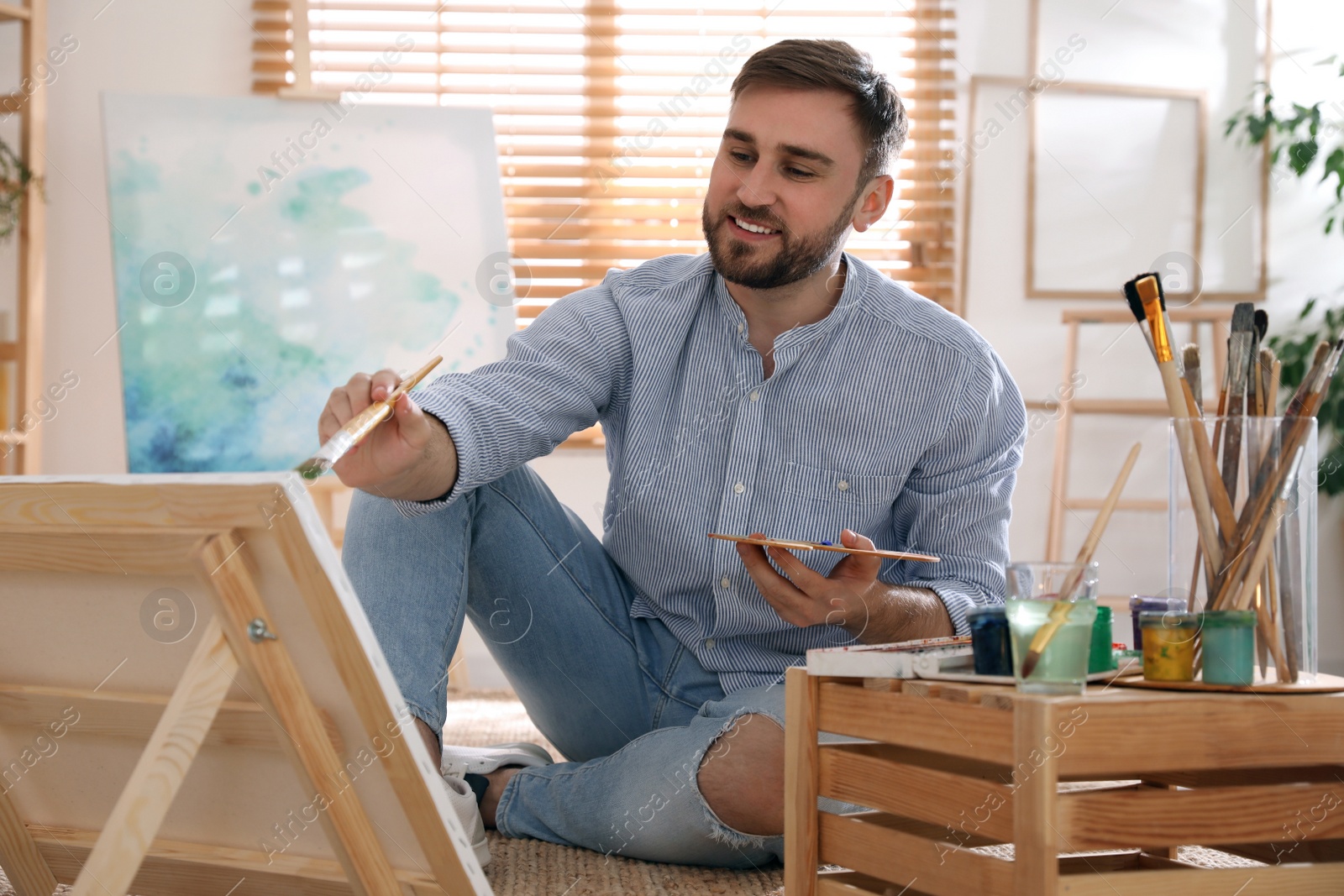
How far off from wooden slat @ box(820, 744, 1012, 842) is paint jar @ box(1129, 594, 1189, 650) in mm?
181

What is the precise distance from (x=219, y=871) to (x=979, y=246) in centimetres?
253

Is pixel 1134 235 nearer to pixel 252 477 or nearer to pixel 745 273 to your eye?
pixel 745 273

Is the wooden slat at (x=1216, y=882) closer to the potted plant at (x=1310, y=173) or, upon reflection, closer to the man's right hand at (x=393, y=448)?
the man's right hand at (x=393, y=448)

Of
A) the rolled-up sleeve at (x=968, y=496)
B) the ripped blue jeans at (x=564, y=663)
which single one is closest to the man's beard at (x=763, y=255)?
the rolled-up sleeve at (x=968, y=496)

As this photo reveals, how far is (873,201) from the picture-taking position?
1.60 meters

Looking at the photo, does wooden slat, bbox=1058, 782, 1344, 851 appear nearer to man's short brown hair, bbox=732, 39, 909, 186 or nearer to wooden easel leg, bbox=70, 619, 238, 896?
wooden easel leg, bbox=70, 619, 238, 896

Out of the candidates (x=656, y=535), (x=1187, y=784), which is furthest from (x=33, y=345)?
(x=1187, y=784)

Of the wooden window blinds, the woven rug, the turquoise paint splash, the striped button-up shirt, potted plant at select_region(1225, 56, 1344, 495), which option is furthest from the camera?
the wooden window blinds

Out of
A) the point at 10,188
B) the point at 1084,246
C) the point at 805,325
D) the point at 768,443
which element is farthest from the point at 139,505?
the point at 1084,246

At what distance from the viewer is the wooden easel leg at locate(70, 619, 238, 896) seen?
0.72 m

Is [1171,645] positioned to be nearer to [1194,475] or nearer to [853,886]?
[1194,475]

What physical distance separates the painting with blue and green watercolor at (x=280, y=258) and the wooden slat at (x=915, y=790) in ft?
5.61

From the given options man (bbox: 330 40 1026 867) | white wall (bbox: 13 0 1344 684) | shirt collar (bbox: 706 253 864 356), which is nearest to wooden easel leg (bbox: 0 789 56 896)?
man (bbox: 330 40 1026 867)

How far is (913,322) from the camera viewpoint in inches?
56.9
